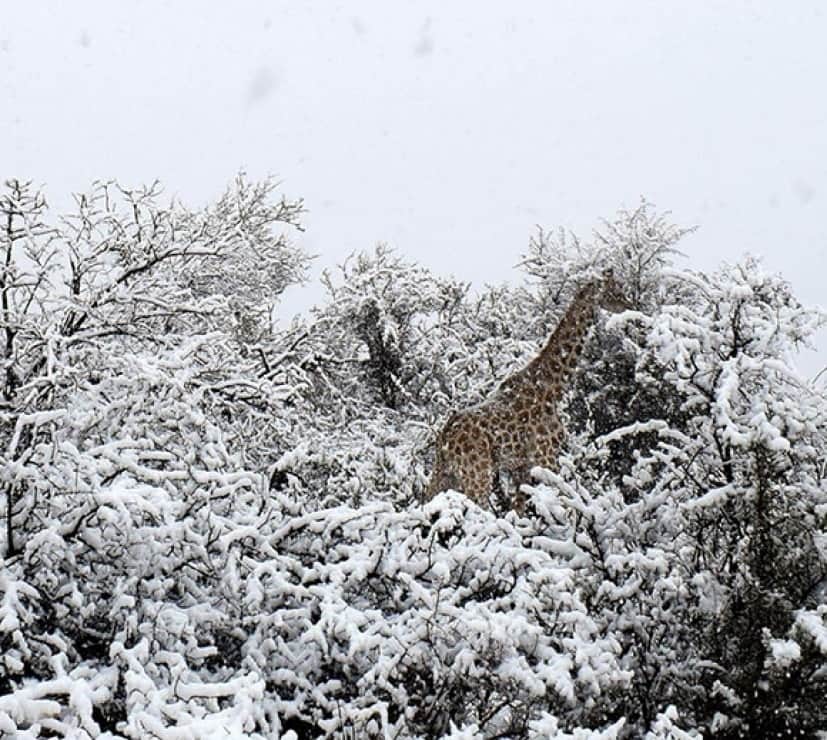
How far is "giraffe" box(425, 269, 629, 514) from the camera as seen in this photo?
8.20 metres

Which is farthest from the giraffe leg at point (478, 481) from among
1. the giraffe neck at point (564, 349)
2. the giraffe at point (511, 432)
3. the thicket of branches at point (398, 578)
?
the thicket of branches at point (398, 578)

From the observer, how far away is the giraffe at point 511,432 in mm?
8203

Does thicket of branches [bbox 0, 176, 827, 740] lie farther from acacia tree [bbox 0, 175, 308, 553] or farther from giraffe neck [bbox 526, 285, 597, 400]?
giraffe neck [bbox 526, 285, 597, 400]

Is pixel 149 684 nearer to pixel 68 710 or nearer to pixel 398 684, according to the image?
pixel 68 710

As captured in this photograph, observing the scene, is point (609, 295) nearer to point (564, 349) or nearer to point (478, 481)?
point (564, 349)

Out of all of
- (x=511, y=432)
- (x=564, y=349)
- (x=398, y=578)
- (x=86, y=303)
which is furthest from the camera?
(x=564, y=349)

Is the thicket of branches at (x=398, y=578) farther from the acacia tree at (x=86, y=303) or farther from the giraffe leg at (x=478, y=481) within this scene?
the giraffe leg at (x=478, y=481)

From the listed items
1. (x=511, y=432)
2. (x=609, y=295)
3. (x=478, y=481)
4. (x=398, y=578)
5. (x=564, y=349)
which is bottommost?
(x=398, y=578)

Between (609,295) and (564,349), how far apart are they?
0.79 m

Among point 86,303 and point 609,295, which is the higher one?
point 609,295

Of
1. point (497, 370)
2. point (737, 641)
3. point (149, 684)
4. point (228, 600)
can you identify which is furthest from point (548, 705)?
point (497, 370)

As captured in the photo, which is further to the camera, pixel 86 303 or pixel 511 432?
pixel 511 432

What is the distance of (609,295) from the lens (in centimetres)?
947

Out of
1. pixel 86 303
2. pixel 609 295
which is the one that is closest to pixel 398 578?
pixel 86 303
